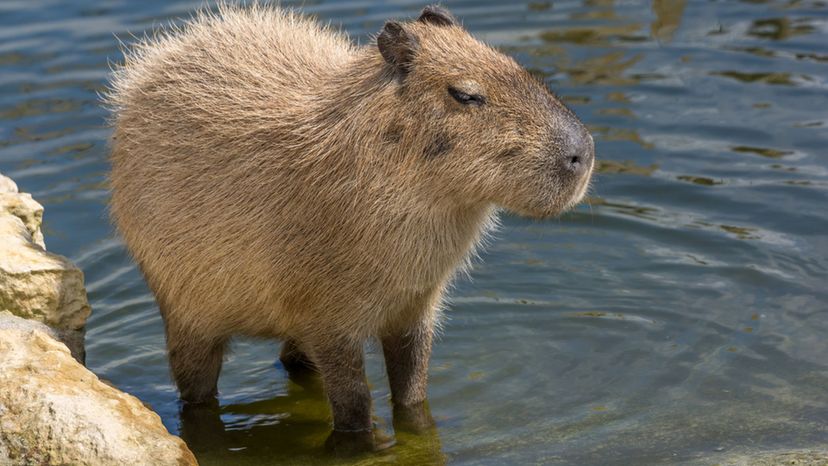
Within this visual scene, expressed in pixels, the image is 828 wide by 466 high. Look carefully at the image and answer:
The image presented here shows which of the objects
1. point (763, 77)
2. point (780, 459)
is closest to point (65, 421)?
point (780, 459)

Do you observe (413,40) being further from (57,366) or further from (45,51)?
(45,51)

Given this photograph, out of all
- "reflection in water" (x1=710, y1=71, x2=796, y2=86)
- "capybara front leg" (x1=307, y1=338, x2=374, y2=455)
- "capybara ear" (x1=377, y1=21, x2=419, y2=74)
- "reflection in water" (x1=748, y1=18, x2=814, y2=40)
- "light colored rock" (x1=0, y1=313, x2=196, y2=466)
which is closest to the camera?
"light colored rock" (x1=0, y1=313, x2=196, y2=466)

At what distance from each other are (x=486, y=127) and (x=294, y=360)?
2.15 meters

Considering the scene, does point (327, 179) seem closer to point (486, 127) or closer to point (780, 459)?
point (486, 127)

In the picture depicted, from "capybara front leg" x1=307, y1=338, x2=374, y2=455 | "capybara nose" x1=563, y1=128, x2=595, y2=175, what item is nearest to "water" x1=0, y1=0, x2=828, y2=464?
"capybara front leg" x1=307, y1=338, x2=374, y2=455

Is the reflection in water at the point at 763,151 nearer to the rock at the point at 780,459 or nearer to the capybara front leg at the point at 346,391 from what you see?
the rock at the point at 780,459

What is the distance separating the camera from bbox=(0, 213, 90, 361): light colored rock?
5.63 meters

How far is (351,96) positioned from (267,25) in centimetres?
96

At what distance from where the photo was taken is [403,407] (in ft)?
20.2

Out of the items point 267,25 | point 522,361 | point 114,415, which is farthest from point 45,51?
point 114,415

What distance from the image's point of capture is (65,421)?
15.6ft

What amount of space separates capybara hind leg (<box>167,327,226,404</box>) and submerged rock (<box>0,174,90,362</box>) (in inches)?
17.4

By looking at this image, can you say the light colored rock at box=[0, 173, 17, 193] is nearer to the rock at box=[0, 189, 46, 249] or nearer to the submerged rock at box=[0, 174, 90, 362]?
the rock at box=[0, 189, 46, 249]

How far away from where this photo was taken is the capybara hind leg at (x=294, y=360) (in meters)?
6.71
